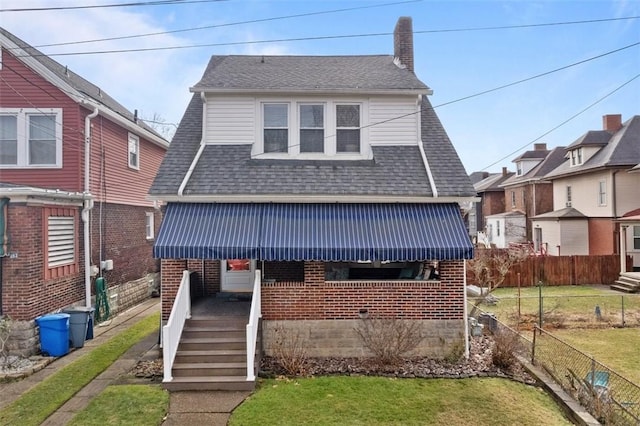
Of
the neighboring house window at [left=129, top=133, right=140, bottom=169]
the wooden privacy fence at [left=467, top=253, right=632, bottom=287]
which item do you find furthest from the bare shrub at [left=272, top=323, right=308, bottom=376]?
the wooden privacy fence at [left=467, top=253, right=632, bottom=287]

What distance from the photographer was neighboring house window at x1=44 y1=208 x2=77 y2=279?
1171cm

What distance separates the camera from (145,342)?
11.7 metres

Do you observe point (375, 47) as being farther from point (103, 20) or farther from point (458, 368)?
point (458, 368)

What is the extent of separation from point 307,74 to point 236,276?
7.35 m

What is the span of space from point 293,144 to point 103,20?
27.9ft

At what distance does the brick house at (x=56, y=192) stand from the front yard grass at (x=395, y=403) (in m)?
7.64

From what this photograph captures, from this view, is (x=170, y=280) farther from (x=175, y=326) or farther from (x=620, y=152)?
(x=620, y=152)

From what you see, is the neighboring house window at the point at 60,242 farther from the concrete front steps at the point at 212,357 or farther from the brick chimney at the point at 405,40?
the brick chimney at the point at 405,40

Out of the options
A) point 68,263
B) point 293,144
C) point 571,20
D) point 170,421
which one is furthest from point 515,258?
point 68,263

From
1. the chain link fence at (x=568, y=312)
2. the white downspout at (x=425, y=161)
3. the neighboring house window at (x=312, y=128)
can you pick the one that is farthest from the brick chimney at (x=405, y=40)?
the chain link fence at (x=568, y=312)

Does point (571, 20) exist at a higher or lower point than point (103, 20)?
lower

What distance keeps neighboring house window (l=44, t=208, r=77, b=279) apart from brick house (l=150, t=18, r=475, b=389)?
4.19 metres

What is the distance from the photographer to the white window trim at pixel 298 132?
11.8m

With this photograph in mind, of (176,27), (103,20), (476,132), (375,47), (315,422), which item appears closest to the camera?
(315,422)
